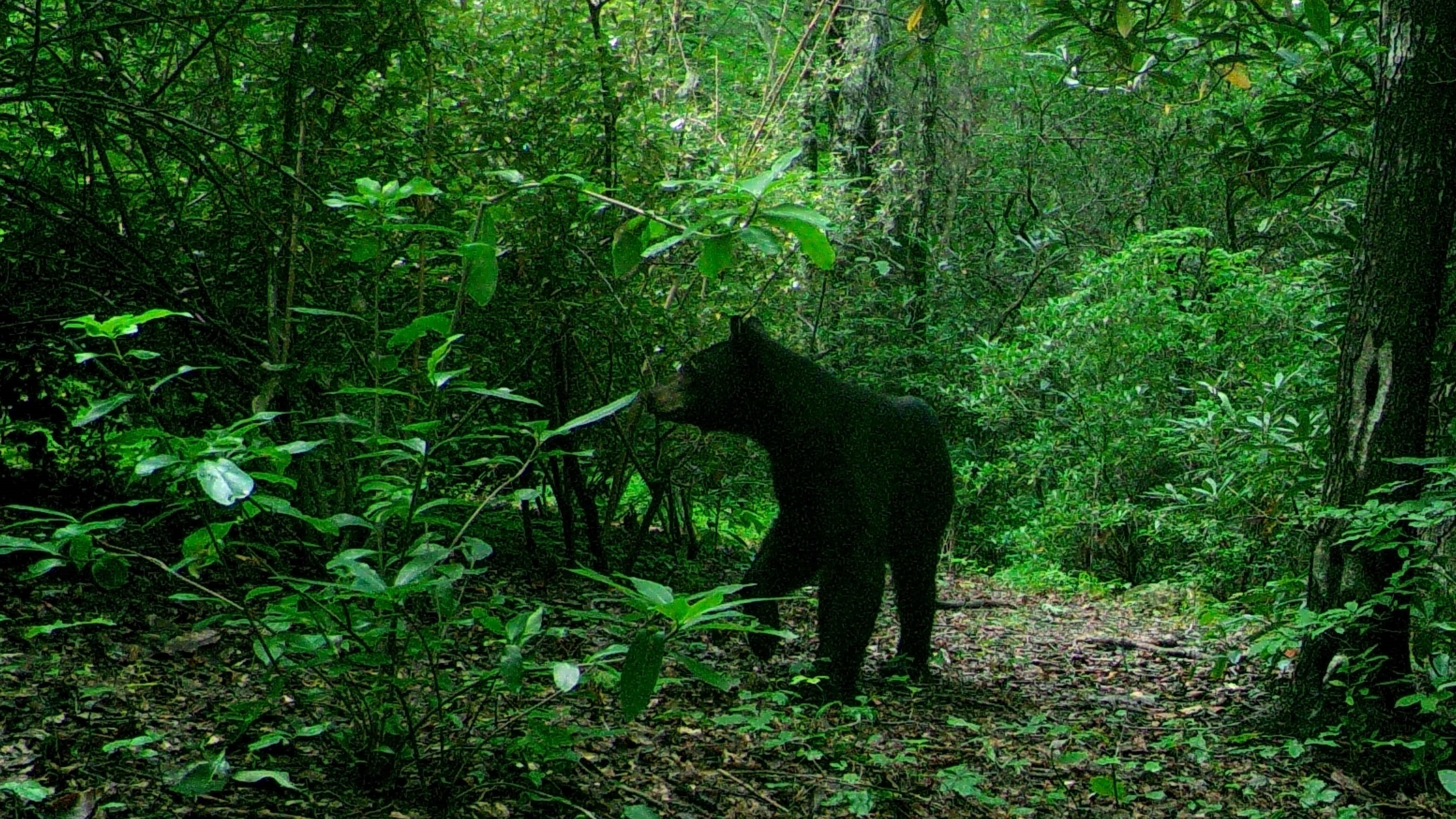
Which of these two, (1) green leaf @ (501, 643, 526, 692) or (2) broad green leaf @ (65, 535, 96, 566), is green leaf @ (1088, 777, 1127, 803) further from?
(2) broad green leaf @ (65, 535, 96, 566)

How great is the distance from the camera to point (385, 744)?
9.83 feet

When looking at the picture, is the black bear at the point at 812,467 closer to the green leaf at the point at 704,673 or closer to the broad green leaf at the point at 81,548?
the green leaf at the point at 704,673

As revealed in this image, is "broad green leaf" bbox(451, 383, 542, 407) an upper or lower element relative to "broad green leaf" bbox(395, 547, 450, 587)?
upper

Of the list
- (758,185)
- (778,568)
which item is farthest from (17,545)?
(778,568)

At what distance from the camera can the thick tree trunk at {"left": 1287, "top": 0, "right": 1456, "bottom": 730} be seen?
14.2 ft

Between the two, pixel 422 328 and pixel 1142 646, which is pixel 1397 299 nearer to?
pixel 1142 646

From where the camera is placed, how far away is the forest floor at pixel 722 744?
2902mm

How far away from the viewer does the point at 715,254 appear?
2328 millimetres

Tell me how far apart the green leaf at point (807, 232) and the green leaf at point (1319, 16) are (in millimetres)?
3114

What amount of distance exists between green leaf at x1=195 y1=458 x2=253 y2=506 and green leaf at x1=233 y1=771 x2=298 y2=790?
0.86 meters

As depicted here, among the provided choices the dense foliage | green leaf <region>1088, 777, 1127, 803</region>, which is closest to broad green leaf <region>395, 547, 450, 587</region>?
the dense foliage

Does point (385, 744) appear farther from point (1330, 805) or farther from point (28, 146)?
point (1330, 805)

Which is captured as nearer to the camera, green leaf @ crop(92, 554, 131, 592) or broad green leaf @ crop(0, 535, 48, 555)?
broad green leaf @ crop(0, 535, 48, 555)

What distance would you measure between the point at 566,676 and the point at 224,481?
769mm
